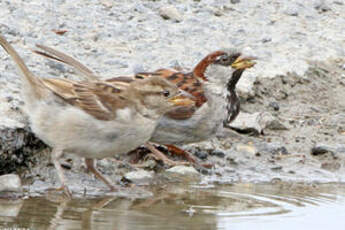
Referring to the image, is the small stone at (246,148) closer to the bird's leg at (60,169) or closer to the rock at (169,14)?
the bird's leg at (60,169)

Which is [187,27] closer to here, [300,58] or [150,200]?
[300,58]

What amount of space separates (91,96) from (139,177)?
36.7 inches

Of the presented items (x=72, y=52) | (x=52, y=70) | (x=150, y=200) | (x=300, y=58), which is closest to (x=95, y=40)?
(x=72, y=52)

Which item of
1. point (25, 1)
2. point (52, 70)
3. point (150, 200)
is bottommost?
point (150, 200)

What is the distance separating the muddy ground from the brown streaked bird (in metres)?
0.29

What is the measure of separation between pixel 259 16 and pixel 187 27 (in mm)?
1181

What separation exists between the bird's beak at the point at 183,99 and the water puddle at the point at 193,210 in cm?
70

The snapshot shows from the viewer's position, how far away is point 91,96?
19.2 feet

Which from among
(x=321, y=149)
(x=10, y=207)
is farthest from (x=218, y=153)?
(x=10, y=207)

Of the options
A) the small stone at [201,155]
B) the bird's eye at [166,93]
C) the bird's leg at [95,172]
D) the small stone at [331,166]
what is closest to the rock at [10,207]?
the bird's leg at [95,172]

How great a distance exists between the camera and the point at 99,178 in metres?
6.24

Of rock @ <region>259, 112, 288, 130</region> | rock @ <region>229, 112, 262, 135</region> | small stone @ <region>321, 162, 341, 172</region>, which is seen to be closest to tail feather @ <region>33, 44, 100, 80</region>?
rock @ <region>229, 112, 262, 135</region>

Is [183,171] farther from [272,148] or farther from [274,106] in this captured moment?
[274,106]

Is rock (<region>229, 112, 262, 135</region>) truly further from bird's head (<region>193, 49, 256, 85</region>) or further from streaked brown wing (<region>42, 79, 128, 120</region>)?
streaked brown wing (<region>42, 79, 128, 120</region>)
